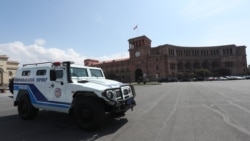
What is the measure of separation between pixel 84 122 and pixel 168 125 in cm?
290

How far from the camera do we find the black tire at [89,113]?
22.0 feet

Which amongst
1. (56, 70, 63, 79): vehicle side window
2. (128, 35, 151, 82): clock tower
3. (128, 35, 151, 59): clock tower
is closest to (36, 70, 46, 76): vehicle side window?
(56, 70, 63, 79): vehicle side window

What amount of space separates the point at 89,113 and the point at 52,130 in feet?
4.65

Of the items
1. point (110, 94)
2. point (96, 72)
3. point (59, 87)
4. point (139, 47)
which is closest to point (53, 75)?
point (59, 87)

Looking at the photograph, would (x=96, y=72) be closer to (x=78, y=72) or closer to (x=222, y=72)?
(x=78, y=72)

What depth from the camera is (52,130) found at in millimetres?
6977

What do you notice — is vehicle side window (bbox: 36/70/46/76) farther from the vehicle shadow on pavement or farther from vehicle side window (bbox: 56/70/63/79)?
the vehicle shadow on pavement

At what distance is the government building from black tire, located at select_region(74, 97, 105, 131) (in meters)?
95.5

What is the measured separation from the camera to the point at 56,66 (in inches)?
314

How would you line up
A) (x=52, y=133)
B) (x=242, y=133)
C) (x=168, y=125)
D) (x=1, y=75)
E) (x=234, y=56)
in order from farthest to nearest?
(x=234, y=56) < (x=1, y=75) < (x=168, y=125) < (x=52, y=133) < (x=242, y=133)

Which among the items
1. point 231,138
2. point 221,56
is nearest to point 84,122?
point 231,138

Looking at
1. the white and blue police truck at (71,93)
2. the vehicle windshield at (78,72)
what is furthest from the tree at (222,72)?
the vehicle windshield at (78,72)

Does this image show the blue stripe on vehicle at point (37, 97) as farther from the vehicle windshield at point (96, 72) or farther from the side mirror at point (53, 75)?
the vehicle windshield at point (96, 72)

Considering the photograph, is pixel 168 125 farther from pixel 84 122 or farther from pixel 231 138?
pixel 84 122
